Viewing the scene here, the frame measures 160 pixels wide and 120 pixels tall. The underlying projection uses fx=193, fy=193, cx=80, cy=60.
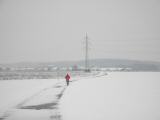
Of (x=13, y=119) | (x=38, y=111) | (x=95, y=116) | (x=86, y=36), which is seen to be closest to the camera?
(x=13, y=119)

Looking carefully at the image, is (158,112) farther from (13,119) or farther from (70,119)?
(13,119)

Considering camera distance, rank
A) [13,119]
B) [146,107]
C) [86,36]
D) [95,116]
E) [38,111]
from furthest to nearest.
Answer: [86,36] → [146,107] → [38,111] → [95,116] → [13,119]

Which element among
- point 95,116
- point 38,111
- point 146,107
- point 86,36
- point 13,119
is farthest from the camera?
point 86,36

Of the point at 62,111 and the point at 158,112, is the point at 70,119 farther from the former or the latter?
the point at 158,112

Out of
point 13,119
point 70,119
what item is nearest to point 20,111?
point 13,119

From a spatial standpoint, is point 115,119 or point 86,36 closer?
point 115,119

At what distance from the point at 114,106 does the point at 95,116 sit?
2871 mm

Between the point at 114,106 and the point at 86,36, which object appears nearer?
the point at 114,106

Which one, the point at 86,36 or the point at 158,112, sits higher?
the point at 86,36

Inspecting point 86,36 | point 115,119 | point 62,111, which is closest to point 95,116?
point 115,119

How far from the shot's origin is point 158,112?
1102 cm

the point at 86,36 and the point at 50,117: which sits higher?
the point at 86,36

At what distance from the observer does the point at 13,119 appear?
904 cm

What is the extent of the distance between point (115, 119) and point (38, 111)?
13.8ft
